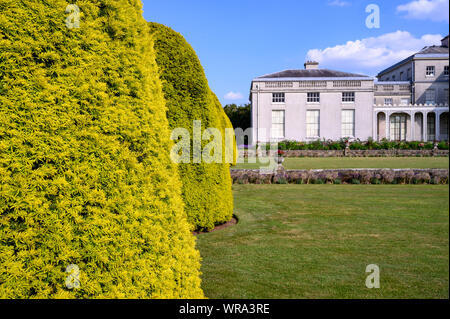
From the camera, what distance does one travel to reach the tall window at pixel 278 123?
39.8 metres

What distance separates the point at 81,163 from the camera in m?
1.96

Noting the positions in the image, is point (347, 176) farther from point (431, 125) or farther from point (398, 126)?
point (431, 125)

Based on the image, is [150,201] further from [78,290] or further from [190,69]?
[190,69]

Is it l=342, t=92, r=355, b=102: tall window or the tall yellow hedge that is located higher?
l=342, t=92, r=355, b=102: tall window

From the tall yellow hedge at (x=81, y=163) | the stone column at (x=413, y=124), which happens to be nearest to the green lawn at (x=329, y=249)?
the tall yellow hedge at (x=81, y=163)

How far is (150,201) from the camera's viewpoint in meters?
2.19

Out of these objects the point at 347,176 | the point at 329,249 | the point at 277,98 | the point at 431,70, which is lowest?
the point at 329,249

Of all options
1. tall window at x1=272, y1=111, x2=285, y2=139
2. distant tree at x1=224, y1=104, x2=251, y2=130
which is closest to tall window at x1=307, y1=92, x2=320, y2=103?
tall window at x1=272, y1=111, x2=285, y2=139

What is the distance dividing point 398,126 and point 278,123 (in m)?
16.1

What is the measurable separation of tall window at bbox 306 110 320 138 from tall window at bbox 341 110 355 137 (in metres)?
3.13

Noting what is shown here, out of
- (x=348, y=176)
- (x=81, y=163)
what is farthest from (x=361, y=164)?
(x=81, y=163)

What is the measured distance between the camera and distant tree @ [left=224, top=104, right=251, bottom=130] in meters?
46.5

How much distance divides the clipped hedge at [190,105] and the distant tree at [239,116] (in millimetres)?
39800

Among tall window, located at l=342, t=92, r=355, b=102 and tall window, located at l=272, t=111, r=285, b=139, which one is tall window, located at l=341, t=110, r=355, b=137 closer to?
tall window, located at l=342, t=92, r=355, b=102
